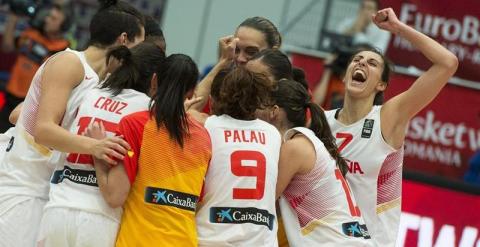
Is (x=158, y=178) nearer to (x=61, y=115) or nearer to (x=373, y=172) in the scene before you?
(x=61, y=115)

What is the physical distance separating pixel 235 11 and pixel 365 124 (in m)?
7.57

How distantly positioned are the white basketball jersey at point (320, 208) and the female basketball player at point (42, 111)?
3.43 feet

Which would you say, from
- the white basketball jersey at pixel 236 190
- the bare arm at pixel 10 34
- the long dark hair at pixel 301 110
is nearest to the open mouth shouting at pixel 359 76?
the long dark hair at pixel 301 110

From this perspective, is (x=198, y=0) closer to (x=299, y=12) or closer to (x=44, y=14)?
(x=299, y=12)

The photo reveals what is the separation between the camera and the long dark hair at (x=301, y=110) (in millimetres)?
5570

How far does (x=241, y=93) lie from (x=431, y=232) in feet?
14.3

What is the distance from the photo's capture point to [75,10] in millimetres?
13562

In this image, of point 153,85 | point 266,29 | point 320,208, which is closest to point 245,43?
point 266,29

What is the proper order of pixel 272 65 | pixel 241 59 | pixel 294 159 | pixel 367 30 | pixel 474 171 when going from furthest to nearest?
pixel 367 30 → pixel 474 171 → pixel 241 59 → pixel 272 65 → pixel 294 159

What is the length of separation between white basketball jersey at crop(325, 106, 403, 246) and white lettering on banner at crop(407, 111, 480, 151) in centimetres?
466

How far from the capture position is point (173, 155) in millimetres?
5016

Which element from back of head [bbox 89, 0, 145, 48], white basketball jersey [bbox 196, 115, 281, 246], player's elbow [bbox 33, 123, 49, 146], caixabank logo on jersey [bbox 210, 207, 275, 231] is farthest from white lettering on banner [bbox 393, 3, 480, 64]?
player's elbow [bbox 33, 123, 49, 146]

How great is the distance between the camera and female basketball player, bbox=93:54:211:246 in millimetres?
4973

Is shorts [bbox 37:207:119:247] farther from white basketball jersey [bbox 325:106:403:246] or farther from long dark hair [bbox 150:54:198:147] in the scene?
white basketball jersey [bbox 325:106:403:246]
